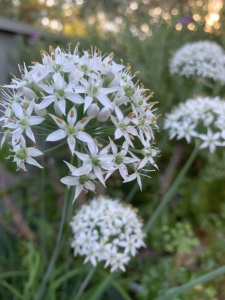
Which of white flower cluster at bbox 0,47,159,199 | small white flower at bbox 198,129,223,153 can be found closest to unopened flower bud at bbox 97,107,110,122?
white flower cluster at bbox 0,47,159,199

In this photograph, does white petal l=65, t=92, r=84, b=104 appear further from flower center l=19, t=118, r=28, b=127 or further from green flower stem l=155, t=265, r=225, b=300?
green flower stem l=155, t=265, r=225, b=300

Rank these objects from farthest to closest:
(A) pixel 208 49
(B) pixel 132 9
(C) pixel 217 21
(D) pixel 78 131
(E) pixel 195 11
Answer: (B) pixel 132 9 < (E) pixel 195 11 < (C) pixel 217 21 < (A) pixel 208 49 < (D) pixel 78 131

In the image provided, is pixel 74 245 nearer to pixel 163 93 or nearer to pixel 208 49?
pixel 208 49

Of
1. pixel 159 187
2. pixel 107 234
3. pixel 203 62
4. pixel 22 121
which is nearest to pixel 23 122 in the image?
pixel 22 121

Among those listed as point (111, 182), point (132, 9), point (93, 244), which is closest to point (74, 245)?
point (93, 244)

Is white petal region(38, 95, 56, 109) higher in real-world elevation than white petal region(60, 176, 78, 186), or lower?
higher

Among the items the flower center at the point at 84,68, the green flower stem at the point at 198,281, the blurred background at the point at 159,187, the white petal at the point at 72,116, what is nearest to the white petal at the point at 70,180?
the white petal at the point at 72,116
